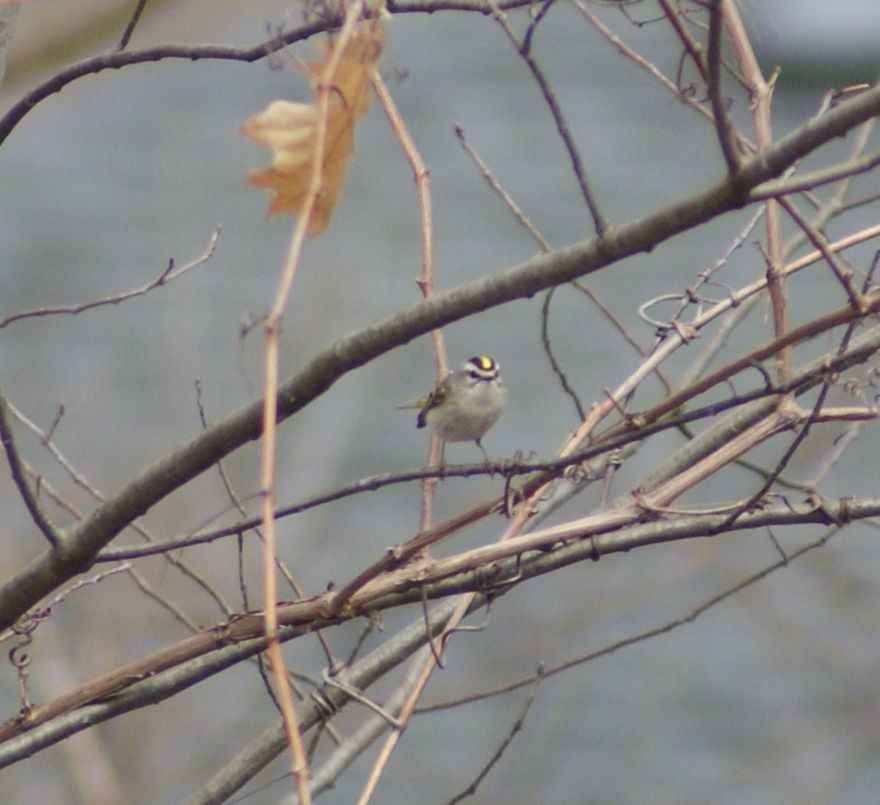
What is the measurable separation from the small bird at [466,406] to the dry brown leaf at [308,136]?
210cm

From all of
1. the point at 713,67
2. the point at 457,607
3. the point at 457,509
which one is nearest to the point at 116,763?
the point at 457,509

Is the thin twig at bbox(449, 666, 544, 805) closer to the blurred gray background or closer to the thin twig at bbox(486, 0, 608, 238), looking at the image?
the thin twig at bbox(486, 0, 608, 238)

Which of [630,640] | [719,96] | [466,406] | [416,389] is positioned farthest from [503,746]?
[416,389]

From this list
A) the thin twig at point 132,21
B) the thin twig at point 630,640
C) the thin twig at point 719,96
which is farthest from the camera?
the thin twig at point 630,640

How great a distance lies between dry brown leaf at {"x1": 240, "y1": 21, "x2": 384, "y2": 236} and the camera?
195 cm

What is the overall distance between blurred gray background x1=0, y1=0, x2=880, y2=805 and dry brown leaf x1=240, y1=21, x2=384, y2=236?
9.90ft

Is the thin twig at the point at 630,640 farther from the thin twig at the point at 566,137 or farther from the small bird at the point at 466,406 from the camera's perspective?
the small bird at the point at 466,406

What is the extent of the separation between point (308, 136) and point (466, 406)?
248 cm

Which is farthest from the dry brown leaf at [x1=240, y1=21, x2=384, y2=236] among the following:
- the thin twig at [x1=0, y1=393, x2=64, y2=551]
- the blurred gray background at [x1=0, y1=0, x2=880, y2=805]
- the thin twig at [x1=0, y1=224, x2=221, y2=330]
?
the blurred gray background at [x1=0, y1=0, x2=880, y2=805]

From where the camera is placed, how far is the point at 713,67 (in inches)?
72.1

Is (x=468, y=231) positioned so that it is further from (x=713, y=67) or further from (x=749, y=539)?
(x=713, y=67)

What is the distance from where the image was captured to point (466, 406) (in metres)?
4.42

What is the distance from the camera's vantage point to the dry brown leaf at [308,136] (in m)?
1.95

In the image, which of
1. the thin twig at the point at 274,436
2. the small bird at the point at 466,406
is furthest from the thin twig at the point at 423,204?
the thin twig at the point at 274,436
